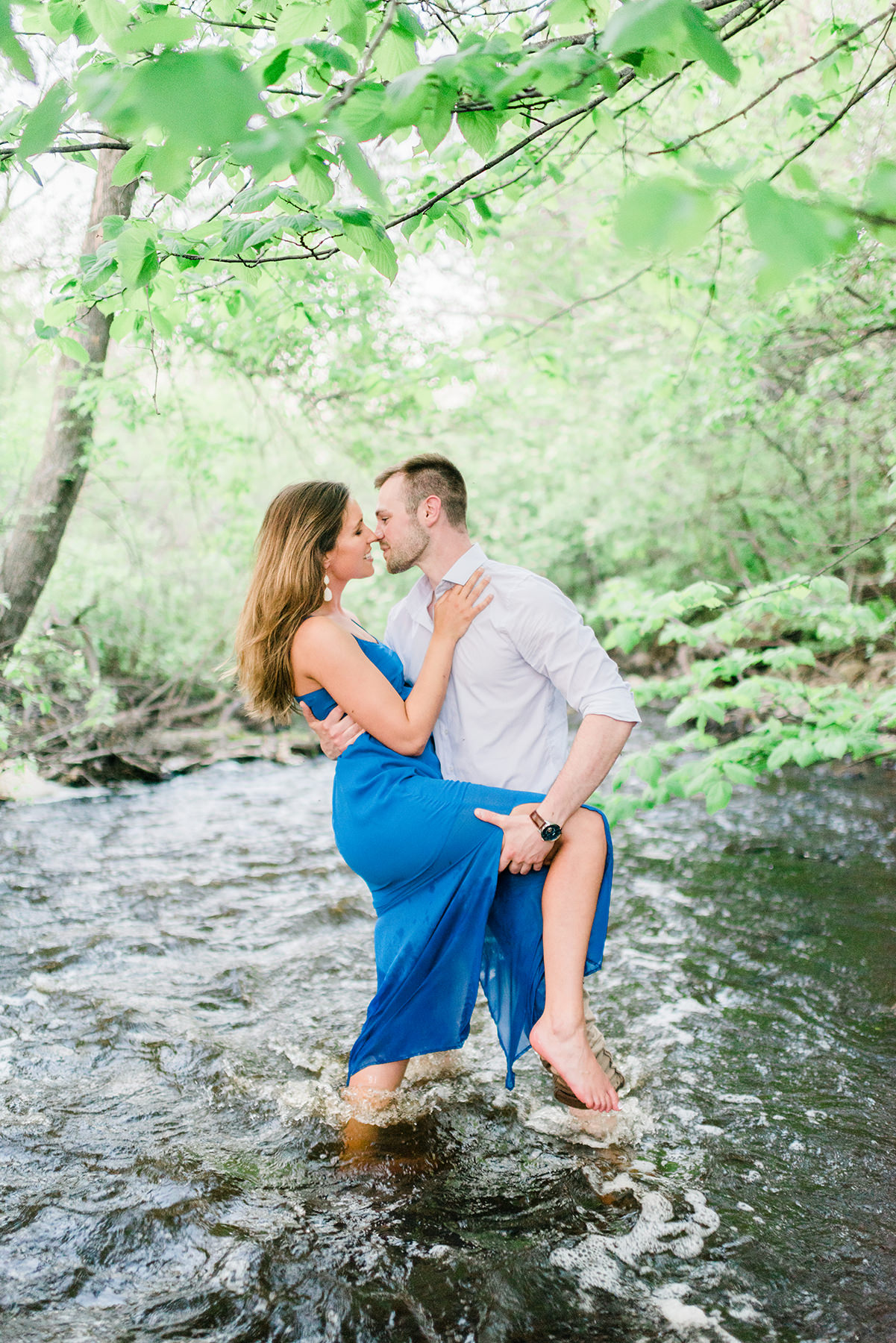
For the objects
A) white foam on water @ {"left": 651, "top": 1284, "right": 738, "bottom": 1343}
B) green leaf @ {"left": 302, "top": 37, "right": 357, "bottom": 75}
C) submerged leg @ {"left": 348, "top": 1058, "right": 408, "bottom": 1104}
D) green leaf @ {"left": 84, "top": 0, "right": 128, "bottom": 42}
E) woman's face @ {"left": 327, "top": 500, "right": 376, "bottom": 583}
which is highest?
green leaf @ {"left": 84, "top": 0, "right": 128, "bottom": 42}

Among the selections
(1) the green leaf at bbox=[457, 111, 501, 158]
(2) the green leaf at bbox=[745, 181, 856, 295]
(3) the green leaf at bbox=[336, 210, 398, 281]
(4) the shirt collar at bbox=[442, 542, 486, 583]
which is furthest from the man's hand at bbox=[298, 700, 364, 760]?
(2) the green leaf at bbox=[745, 181, 856, 295]

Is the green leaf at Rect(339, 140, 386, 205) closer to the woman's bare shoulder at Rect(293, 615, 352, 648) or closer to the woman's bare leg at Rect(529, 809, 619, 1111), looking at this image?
the woman's bare shoulder at Rect(293, 615, 352, 648)

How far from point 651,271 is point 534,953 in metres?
3.25

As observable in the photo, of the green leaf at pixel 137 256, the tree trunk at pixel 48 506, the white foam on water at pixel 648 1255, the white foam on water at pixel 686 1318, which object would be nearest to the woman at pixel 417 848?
the white foam on water at pixel 648 1255

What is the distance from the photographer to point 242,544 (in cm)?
1114

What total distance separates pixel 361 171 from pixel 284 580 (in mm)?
1667

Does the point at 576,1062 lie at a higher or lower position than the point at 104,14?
lower

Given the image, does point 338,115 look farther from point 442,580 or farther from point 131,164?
point 442,580

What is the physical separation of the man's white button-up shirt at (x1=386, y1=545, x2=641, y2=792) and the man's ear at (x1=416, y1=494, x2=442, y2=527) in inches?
7.0

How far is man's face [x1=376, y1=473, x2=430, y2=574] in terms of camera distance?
345cm

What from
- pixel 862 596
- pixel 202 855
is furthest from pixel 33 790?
pixel 862 596

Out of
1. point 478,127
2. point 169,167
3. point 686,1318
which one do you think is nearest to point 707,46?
point 478,127

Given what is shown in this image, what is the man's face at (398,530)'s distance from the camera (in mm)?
3449

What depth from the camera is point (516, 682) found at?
341cm
